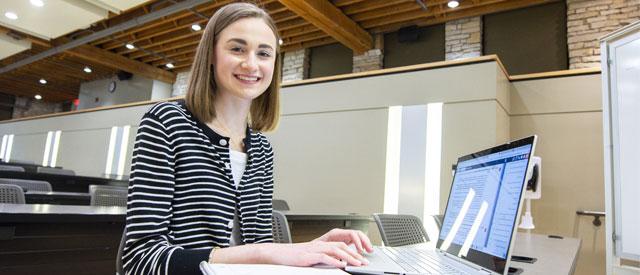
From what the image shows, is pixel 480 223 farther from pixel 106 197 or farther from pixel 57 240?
pixel 106 197

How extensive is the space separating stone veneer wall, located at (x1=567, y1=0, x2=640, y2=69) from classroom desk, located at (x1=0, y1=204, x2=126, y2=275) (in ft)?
20.0

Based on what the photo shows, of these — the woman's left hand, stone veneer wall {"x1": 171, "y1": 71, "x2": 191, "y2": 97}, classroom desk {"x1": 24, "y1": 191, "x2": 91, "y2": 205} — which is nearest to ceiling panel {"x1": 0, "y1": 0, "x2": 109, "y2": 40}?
classroom desk {"x1": 24, "y1": 191, "x2": 91, "y2": 205}

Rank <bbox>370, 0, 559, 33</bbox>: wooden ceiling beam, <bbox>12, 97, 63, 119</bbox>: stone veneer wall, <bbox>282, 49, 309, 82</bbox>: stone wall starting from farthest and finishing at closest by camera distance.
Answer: <bbox>12, 97, 63, 119</bbox>: stone veneer wall
<bbox>282, 49, 309, 82</bbox>: stone wall
<bbox>370, 0, 559, 33</bbox>: wooden ceiling beam

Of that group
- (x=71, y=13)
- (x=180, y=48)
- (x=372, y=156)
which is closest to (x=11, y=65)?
(x=180, y=48)

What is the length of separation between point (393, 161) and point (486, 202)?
12.0 feet

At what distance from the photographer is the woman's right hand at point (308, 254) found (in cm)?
73

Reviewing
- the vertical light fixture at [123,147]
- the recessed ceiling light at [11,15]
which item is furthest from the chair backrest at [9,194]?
the vertical light fixture at [123,147]

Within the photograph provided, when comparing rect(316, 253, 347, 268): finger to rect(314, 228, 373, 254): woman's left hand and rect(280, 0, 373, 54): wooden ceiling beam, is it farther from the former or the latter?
rect(280, 0, 373, 54): wooden ceiling beam

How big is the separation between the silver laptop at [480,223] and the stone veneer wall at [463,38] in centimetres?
611

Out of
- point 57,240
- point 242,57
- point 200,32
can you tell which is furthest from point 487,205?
point 200,32

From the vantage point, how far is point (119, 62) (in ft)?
33.7

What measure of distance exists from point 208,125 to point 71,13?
6.30 m

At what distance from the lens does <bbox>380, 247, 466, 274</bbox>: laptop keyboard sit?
2.88 ft

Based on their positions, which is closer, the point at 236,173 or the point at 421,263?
the point at 421,263
